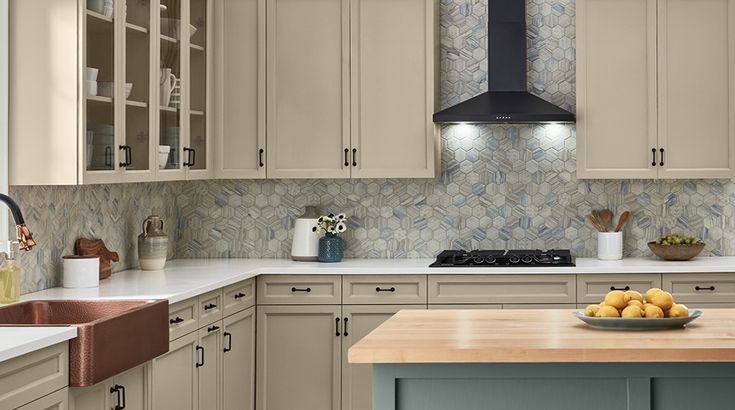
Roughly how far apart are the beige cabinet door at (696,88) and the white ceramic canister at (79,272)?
10.0 feet

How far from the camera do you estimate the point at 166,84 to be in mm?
4828

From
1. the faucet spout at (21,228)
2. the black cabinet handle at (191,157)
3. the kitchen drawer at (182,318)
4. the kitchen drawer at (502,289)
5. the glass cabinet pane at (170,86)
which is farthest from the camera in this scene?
the kitchen drawer at (502,289)

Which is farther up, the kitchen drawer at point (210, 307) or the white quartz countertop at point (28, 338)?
the white quartz countertop at point (28, 338)

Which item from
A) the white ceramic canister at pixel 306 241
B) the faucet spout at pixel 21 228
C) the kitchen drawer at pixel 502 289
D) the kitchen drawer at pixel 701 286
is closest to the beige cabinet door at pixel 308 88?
the white ceramic canister at pixel 306 241

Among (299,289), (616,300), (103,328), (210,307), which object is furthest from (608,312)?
(299,289)

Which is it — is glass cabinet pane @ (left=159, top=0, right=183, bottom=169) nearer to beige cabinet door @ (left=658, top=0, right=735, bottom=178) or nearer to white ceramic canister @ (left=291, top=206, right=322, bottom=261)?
white ceramic canister @ (left=291, top=206, right=322, bottom=261)

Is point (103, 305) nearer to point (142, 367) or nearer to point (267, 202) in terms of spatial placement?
point (142, 367)

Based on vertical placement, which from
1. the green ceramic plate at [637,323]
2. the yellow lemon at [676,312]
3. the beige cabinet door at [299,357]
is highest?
the yellow lemon at [676,312]

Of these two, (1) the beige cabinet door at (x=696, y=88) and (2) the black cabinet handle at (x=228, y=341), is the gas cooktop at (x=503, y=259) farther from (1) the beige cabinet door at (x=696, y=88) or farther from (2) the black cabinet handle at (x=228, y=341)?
(2) the black cabinet handle at (x=228, y=341)

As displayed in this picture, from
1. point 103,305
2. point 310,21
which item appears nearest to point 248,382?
point 103,305

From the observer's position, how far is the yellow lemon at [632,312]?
10.5 ft

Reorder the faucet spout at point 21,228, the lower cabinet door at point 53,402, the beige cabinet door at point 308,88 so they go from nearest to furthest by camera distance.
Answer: the lower cabinet door at point 53,402 → the faucet spout at point 21,228 → the beige cabinet door at point 308,88

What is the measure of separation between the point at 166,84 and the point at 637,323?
8.59ft

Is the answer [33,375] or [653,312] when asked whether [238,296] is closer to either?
[33,375]
